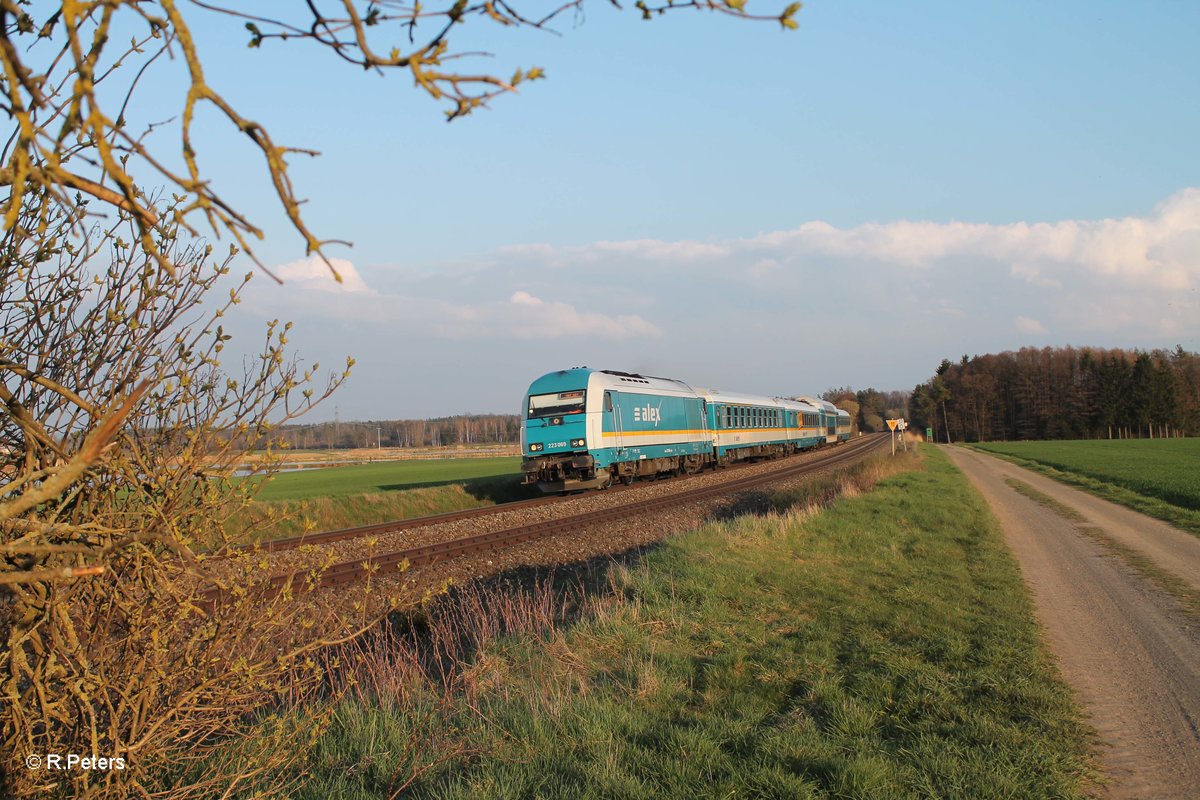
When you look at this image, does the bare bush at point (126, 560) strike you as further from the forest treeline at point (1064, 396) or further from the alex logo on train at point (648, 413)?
the forest treeline at point (1064, 396)

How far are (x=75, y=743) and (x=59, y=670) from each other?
1.52 ft

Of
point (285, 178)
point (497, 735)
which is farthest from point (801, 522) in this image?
point (285, 178)

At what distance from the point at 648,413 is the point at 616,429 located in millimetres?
2766

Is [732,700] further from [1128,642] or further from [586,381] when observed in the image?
[586,381]

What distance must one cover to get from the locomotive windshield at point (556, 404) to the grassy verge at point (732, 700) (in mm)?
12939

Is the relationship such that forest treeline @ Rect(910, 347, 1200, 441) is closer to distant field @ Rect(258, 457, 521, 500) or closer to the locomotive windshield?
distant field @ Rect(258, 457, 521, 500)

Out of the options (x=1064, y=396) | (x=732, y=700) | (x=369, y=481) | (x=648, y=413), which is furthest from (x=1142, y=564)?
(x=1064, y=396)

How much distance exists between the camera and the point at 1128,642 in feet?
24.4

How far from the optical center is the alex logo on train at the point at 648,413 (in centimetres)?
2612

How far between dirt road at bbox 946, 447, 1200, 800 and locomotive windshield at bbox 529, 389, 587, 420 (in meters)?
11.6

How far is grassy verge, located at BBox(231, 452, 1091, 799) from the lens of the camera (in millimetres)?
4559

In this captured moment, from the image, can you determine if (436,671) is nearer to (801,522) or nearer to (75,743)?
(75,743)

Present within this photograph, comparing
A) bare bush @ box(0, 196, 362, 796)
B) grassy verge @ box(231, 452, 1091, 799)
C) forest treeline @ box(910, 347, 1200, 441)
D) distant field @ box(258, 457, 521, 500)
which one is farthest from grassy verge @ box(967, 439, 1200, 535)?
forest treeline @ box(910, 347, 1200, 441)

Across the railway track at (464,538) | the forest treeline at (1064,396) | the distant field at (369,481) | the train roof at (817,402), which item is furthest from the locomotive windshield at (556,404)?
the forest treeline at (1064,396)
